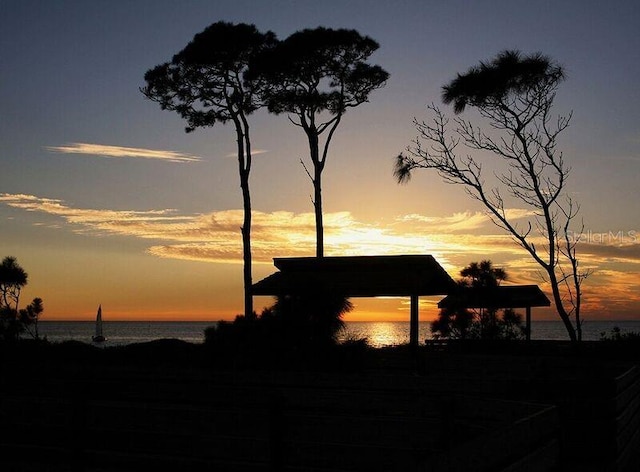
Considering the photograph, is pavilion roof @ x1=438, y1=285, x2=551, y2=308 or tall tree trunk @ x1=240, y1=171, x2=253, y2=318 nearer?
tall tree trunk @ x1=240, y1=171, x2=253, y2=318

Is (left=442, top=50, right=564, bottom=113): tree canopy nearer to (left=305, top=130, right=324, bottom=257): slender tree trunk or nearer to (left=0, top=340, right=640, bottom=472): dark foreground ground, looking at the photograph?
(left=305, top=130, right=324, bottom=257): slender tree trunk

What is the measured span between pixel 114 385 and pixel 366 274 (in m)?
16.0

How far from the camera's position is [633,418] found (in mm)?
11727

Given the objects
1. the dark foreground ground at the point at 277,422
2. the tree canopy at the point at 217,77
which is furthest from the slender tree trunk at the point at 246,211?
the dark foreground ground at the point at 277,422

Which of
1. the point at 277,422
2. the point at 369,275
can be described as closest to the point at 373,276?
the point at 369,275

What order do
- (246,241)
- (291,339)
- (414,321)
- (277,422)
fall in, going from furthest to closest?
1. (246,241)
2. (414,321)
3. (291,339)
4. (277,422)

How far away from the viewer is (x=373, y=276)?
2367 centimetres

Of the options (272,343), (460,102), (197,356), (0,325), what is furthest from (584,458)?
(0,325)

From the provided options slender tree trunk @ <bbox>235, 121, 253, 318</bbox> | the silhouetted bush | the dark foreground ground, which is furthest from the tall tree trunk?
the dark foreground ground

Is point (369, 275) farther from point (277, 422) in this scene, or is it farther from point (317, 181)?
point (277, 422)

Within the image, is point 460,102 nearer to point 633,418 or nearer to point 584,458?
point 633,418

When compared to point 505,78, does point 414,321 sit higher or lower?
lower

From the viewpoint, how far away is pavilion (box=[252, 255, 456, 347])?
75.4ft

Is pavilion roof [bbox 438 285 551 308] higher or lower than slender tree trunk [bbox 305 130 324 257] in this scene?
lower
